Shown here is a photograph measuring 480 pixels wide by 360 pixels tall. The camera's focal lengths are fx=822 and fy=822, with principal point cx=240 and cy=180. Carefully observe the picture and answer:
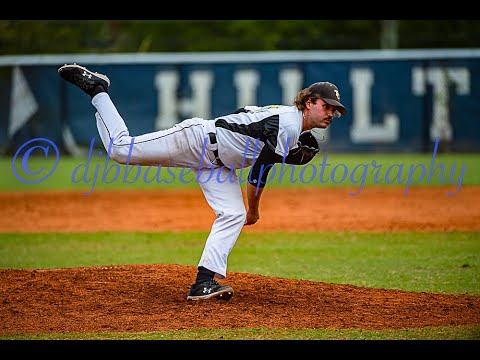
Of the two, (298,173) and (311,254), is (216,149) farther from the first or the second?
(298,173)

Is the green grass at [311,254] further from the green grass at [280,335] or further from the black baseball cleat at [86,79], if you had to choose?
the black baseball cleat at [86,79]

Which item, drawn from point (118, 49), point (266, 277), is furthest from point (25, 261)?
point (118, 49)

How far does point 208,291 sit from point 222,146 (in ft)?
3.55

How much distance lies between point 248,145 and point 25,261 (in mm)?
3672

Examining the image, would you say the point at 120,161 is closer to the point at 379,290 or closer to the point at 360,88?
the point at 379,290

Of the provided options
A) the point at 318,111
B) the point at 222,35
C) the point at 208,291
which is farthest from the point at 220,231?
the point at 222,35

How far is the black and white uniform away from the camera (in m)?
6.01

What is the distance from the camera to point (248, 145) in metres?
6.08

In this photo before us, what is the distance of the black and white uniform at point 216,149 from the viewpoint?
601 cm

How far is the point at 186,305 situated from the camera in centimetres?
605

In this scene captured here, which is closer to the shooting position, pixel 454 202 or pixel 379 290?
pixel 379 290

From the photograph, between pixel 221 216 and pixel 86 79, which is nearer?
pixel 221 216

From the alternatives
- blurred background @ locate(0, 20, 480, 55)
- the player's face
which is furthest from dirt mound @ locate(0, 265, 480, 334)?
blurred background @ locate(0, 20, 480, 55)

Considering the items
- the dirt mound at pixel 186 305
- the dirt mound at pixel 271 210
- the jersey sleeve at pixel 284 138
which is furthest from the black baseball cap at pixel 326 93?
the dirt mound at pixel 271 210
